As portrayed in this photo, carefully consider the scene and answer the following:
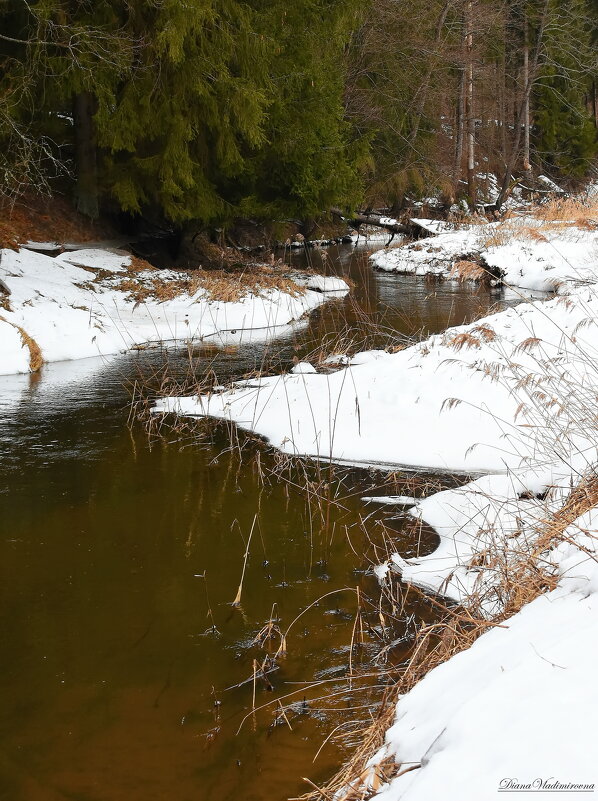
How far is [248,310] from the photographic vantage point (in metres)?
12.6

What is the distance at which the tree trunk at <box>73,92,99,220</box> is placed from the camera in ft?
47.5

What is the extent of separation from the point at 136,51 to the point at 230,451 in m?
9.10

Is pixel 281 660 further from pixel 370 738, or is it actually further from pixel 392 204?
pixel 392 204

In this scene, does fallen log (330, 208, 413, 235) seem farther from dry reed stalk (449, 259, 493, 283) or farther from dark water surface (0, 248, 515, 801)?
dark water surface (0, 248, 515, 801)

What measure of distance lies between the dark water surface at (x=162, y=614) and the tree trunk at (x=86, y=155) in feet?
28.6

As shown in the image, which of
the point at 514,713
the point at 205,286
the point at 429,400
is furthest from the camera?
the point at 205,286

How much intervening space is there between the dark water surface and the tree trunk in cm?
873

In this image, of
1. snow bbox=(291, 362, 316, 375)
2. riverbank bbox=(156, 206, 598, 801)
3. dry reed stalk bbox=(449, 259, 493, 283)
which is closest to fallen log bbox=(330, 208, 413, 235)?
dry reed stalk bbox=(449, 259, 493, 283)

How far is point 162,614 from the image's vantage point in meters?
4.13

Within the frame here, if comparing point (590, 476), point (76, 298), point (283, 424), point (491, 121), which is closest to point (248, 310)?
point (76, 298)

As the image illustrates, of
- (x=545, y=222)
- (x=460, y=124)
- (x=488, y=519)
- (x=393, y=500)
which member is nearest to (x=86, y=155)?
(x=545, y=222)

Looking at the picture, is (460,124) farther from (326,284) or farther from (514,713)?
(514,713)

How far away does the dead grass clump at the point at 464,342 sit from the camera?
7219mm

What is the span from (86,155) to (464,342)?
9.99m
